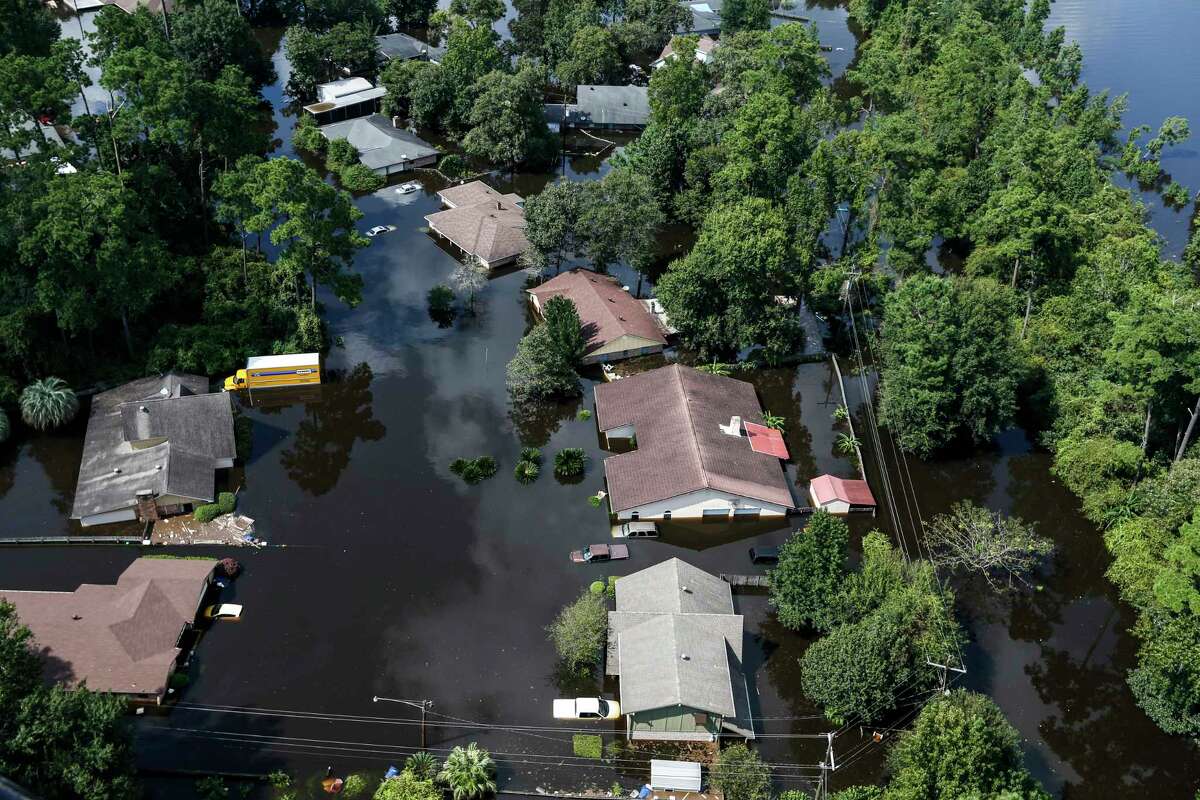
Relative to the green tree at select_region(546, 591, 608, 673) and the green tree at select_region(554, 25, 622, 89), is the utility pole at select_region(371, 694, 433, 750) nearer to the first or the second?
the green tree at select_region(546, 591, 608, 673)

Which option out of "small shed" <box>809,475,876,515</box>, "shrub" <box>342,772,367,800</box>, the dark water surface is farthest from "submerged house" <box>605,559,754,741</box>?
"shrub" <box>342,772,367,800</box>

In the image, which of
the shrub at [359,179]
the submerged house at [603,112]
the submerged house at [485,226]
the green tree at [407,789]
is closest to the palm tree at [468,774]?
the green tree at [407,789]

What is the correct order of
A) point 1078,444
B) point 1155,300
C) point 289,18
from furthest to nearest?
point 289,18 < point 1078,444 < point 1155,300

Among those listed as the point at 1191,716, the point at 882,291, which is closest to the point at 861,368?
the point at 882,291

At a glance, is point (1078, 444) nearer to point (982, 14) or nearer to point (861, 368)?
point (861, 368)

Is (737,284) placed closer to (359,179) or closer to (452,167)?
(452,167)

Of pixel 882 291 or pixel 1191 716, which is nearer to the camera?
pixel 1191 716

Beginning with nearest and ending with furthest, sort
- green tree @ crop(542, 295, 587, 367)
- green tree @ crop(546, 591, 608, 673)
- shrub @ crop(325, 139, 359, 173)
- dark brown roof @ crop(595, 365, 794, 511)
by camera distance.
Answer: green tree @ crop(546, 591, 608, 673) → dark brown roof @ crop(595, 365, 794, 511) → green tree @ crop(542, 295, 587, 367) → shrub @ crop(325, 139, 359, 173)
